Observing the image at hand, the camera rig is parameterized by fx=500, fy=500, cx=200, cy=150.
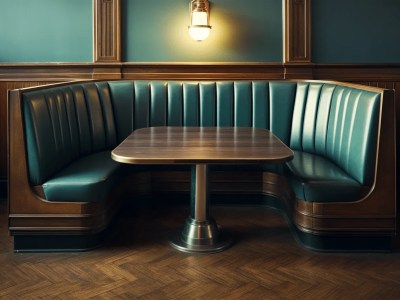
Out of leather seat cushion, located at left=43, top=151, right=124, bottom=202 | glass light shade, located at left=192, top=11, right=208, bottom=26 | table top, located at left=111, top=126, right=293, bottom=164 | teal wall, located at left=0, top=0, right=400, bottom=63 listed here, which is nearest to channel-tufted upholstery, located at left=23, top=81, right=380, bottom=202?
leather seat cushion, located at left=43, top=151, right=124, bottom=202

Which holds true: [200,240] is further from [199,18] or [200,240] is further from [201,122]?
[199,18]

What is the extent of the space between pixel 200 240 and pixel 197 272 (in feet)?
1.27

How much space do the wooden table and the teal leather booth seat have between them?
38 cm

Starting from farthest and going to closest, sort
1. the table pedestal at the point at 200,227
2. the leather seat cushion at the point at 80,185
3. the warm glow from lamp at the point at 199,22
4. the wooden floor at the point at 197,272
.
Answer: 1. the warm glow from lamp at the point at 199,22
2. the table pedestal at the point at 200,227
3. the leather seat cushion at the point at 80,185
4. the wooden floor at the point at 197,272

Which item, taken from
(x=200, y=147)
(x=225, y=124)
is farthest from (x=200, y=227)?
(x=225, y=124)

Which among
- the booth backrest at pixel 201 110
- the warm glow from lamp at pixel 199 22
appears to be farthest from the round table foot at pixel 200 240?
the warm glow from lamp at pixel 199 22

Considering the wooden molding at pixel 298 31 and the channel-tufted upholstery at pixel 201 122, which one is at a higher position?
the wooden molding at pixel 298 31

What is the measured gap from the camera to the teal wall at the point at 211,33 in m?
4.62

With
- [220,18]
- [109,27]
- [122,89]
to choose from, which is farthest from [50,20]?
[220,18]

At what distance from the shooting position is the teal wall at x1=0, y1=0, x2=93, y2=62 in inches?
180

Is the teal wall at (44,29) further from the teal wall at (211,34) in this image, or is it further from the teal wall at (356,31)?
the teal wall at (356,31)

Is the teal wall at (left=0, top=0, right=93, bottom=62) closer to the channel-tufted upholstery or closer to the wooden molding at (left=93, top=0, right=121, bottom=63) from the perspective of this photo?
the wooden molding at (left=93, top=0, right=121, bottom=63)

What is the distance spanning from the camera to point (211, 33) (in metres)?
4.64

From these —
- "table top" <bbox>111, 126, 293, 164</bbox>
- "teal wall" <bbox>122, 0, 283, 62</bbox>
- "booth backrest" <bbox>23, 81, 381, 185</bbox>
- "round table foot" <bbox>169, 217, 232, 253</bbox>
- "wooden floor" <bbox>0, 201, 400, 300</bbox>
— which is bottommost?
"wooden floor" <bbox>0, 201, 400, 300</bbox>
